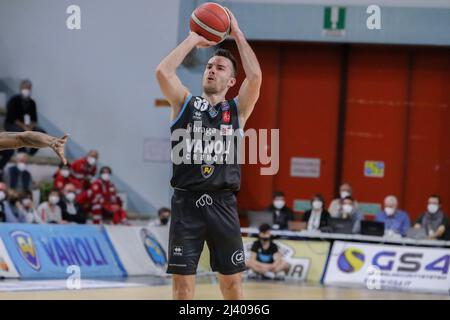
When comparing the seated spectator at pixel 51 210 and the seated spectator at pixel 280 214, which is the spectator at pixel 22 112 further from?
the seated spectator at pixel 280 214

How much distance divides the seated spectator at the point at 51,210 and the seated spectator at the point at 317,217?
5285mm

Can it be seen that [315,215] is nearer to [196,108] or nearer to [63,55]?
[63,55]

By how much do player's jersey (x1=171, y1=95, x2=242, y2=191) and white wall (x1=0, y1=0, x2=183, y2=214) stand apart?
45.8ft

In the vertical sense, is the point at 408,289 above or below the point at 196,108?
below

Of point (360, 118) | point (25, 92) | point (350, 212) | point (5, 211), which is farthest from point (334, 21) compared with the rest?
point (5, 211)

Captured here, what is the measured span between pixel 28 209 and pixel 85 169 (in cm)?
282

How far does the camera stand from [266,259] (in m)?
18.2

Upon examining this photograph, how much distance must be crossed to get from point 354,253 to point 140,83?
7.21 meters

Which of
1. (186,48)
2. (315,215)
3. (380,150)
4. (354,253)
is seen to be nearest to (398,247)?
(354,253)

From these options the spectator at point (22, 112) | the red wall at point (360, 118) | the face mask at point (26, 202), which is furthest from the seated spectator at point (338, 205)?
the spectator at point (22, 112)

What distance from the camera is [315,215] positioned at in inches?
752

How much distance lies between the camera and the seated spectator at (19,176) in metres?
18.2

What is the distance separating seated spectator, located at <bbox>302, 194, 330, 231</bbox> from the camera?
18856 millimetres

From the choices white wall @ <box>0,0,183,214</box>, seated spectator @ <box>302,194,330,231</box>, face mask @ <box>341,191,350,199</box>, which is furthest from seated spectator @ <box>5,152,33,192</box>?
face mask @ <box>341,191,350,199</box>
